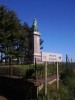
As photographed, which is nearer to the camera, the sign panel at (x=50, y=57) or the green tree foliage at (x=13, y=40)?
the sign panel at (x=50, y=57)

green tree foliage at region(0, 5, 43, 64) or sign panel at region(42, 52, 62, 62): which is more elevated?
green tree foliage at region(0, 5, 43, 64)

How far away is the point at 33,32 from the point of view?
33781mm

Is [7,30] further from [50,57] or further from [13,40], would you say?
[50,57]

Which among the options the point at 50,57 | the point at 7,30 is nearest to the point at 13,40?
the point at 7,30

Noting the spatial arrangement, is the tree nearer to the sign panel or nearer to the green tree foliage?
the green tree foliage

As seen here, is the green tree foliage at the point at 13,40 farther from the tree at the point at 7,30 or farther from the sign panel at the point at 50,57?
the sign panel at the point at 50,57

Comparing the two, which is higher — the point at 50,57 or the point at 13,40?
the point at 13,40

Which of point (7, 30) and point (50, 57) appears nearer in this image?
point (50, 57)

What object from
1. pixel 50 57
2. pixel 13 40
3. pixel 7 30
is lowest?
pixel 50 57

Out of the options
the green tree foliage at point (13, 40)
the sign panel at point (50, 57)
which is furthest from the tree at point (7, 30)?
the sign panel at point (50, 57)

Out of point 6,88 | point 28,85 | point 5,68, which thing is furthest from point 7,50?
point 28,85

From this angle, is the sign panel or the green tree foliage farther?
the green tree foliage

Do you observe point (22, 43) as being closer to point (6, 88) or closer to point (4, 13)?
point (4, 13)

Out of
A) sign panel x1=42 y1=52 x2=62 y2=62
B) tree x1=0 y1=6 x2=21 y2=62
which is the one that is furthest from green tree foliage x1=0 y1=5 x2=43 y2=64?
sign panel x1=42 y1=52 x2=62 y2=62
